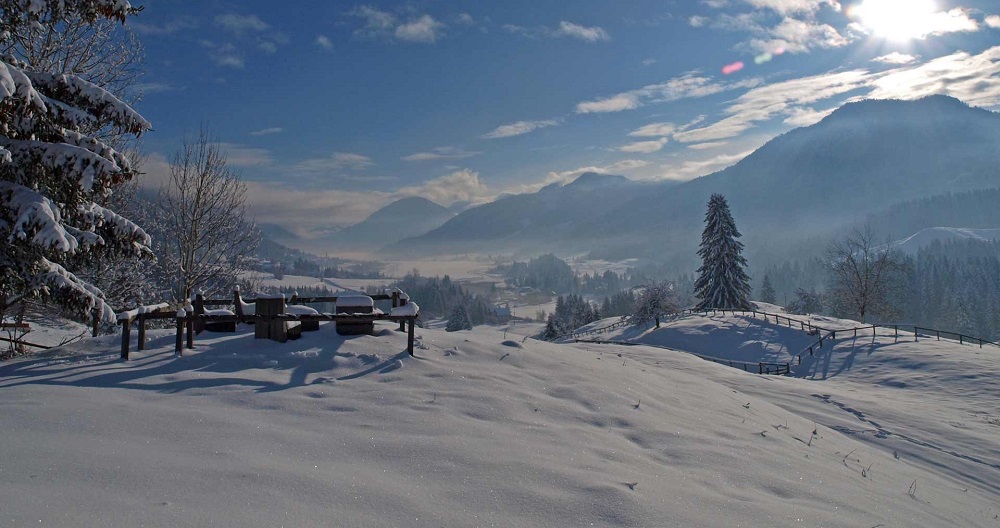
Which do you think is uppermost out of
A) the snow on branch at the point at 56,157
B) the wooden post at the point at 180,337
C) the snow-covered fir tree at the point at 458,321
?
the snow on branch at the point at 56,157

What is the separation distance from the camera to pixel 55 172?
346 inches

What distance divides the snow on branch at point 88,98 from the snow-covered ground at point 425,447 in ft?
14.1

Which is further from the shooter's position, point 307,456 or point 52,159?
point 52,159

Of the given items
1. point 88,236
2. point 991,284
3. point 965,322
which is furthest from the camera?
point 991,284

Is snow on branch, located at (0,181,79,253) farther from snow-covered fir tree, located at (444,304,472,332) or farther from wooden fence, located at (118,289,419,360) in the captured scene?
snow-covered fir tree, located at (444,304,472,332)

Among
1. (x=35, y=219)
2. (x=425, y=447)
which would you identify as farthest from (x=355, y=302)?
(x=425, y=447)

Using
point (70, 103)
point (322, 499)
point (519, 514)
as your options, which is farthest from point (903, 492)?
point (70, 103)

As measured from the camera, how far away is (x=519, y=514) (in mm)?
4758

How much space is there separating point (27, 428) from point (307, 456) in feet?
9.99

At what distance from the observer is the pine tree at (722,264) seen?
5109cm

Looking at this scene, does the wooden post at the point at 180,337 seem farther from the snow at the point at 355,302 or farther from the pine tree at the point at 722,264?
the pine tree at the point at 722,264

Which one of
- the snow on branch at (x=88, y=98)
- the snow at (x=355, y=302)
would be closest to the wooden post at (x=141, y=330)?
the snow at (x=355, y=302)

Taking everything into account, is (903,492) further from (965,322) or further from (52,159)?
(965,322)

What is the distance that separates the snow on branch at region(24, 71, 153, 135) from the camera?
30.9 feet
